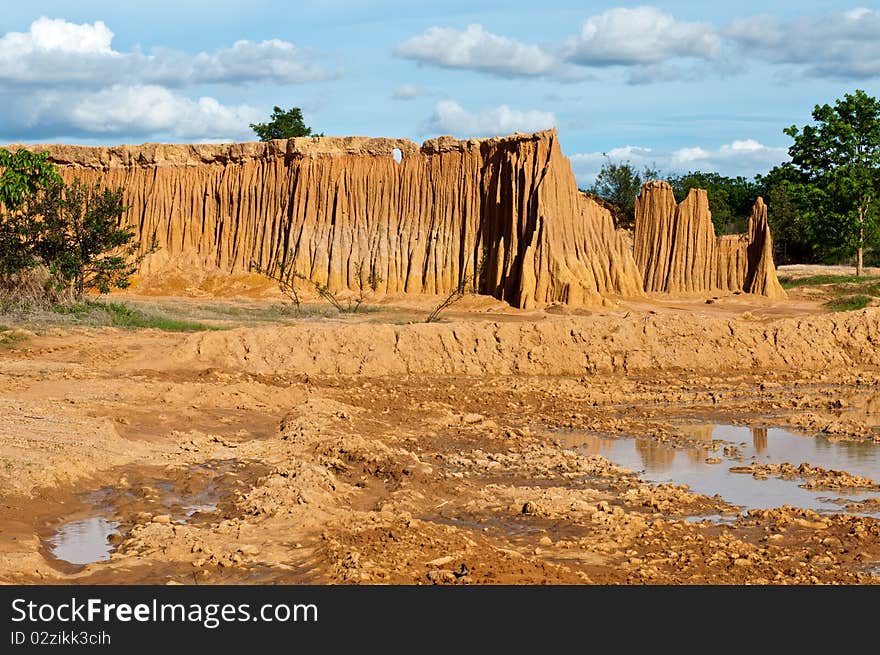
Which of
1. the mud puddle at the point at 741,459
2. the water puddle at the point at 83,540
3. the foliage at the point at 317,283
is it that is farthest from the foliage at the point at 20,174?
the water puddle at the point at 83,540

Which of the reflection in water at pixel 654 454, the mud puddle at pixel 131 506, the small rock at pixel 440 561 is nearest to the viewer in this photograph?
the small rock at pixel 440 561

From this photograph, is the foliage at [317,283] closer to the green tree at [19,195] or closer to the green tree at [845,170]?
the green tree at [19,195]

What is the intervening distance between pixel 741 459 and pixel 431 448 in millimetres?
3584

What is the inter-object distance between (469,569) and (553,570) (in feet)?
1.98

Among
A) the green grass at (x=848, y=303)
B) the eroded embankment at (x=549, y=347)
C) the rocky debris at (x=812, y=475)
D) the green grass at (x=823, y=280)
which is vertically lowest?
the rocky debris at (x=812, y=475)

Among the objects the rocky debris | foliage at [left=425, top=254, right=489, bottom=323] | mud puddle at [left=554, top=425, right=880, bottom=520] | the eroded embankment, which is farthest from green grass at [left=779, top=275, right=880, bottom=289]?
the rocky debris

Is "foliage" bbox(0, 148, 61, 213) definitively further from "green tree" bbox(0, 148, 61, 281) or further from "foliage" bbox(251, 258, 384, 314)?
"foliage" bbox(251, 258, 384, 314)

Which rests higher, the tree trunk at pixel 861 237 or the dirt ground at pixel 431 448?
the tree trunk at pixel 861 237

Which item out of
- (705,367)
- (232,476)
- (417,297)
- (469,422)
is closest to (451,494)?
(232,476)

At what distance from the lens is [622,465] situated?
1227cm

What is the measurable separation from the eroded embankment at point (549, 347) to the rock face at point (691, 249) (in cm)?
1269

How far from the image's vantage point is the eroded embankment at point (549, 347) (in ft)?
59.4

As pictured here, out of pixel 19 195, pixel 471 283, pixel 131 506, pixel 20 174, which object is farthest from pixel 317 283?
pixel 131 506

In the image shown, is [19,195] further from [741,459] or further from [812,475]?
[812,475]
